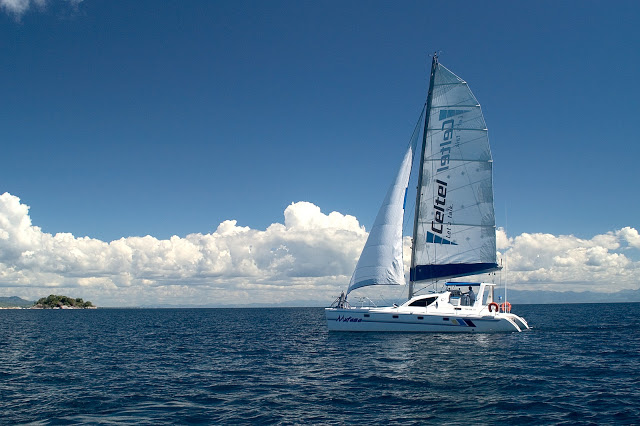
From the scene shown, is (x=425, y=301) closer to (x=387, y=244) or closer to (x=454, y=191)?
(x=387, y=244)

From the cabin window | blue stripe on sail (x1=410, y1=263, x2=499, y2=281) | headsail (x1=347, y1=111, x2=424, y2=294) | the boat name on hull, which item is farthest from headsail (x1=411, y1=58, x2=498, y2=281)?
the boat name on hull

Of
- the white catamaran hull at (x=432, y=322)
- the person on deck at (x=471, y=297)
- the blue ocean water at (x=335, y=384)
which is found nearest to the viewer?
the blue ocean water at (x=335, y=384)

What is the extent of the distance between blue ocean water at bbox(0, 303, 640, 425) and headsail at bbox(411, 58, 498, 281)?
9.38 m

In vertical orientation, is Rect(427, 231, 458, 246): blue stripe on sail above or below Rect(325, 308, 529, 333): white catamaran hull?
above

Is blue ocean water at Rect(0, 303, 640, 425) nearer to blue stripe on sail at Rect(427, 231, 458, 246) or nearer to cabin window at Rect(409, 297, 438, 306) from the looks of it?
cabin window at Rect(409, 297, 438, 306)

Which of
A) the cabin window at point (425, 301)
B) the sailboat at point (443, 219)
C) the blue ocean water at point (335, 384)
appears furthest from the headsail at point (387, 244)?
the blue ocean water at point (335, 384)

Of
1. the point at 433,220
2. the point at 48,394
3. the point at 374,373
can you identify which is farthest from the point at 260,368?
the point at 433,220

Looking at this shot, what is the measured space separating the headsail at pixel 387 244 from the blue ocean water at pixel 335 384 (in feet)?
26.0

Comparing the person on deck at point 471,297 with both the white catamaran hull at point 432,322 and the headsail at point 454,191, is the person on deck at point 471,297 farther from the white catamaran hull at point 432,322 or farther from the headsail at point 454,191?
the headsail at point 454,191

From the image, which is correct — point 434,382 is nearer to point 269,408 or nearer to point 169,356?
point 269,408

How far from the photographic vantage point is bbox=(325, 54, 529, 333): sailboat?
3888cm

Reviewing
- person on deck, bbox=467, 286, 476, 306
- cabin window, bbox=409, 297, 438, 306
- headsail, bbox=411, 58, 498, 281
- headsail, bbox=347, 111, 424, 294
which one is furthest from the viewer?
headsail, bbox=411, 58, 498, 281

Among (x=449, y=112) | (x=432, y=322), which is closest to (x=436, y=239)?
(x=432, y=322)

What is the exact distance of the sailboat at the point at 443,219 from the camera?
38.9 m
